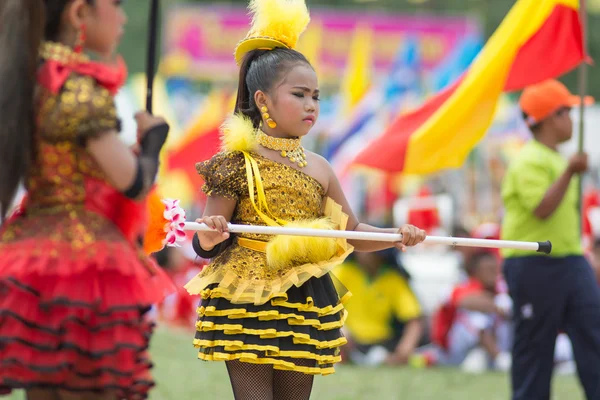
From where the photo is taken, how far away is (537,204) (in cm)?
607

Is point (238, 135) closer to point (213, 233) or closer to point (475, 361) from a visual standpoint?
point (213, 233)

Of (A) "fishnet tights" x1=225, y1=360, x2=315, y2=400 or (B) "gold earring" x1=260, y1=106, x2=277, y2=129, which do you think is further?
(B) "gold earring" x1=260, y1=106, x2=277, y2=129

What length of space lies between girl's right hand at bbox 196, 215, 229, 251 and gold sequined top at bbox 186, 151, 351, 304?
0.13 metres

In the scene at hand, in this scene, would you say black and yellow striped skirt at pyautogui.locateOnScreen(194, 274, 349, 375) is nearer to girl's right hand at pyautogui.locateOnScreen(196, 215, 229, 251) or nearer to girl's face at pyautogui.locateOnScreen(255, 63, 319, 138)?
girl's right hand at pyautogui.locateOnScreen(196, 215, 229, 251)

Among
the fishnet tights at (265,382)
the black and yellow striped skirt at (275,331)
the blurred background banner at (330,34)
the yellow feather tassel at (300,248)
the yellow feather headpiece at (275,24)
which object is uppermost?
the blurred background banner at (330,34)

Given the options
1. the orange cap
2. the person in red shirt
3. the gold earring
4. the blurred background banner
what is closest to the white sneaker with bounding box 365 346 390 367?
the person in red shirt

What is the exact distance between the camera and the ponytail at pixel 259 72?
14.4 feet

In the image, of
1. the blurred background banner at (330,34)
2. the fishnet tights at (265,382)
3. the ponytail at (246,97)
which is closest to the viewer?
the fishnet tights at (265,382)

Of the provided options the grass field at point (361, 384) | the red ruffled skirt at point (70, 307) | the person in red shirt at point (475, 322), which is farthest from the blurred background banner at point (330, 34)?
the red ruffled skirt at point (70, 307)

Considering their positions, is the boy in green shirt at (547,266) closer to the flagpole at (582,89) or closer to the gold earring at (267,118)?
the flagpole at (582,89)

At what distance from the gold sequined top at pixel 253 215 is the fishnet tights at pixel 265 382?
277 millimetres

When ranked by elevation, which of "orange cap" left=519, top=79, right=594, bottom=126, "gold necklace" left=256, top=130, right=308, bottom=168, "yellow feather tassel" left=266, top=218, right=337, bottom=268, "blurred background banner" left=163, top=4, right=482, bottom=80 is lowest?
"yellow feather tassel" left=266, top=218, right=337, bottom=268

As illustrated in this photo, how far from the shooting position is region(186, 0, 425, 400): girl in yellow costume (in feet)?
13.6

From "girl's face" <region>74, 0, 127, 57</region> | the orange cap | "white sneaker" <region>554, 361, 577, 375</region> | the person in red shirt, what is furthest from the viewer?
the person in red shirt
